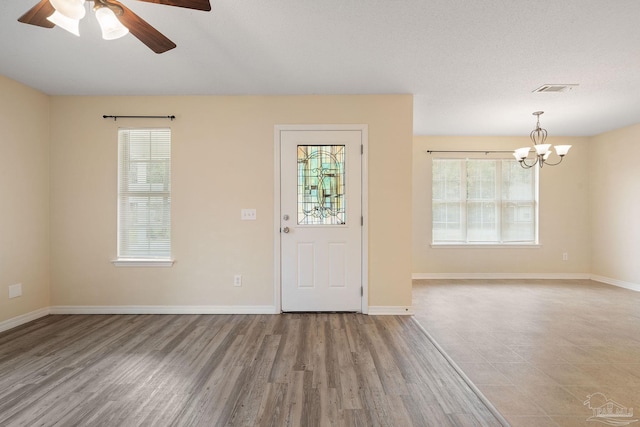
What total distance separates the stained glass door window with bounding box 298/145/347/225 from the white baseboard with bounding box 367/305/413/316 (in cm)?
107

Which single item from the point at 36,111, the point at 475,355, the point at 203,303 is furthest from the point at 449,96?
the point at 36,111

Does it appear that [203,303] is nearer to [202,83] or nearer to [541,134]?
[202,83]

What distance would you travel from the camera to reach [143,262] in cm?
361

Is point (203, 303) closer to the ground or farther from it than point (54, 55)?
closer to the ground

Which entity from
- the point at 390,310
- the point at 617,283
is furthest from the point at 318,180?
the point at 617,283

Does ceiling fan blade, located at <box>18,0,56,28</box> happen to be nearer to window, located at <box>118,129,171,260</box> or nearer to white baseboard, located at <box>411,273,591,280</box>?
window, located at <box>118,129,171,260</box>

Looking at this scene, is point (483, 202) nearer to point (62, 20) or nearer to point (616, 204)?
point (616, 204)

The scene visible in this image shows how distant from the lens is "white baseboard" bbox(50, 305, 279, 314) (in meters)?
3.61

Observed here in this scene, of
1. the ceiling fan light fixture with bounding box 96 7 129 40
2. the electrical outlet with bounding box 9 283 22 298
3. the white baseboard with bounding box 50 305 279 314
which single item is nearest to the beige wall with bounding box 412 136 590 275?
the white baseboard with bounding box 50 305 279 314

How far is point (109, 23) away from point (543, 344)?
13.2ft

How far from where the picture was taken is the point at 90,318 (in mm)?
3473

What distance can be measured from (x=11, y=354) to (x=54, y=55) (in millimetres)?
2590

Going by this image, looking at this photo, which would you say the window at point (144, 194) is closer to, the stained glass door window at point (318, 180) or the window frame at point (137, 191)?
the window frame at point (137, 191)

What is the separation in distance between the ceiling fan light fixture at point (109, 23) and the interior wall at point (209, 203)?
191cm
